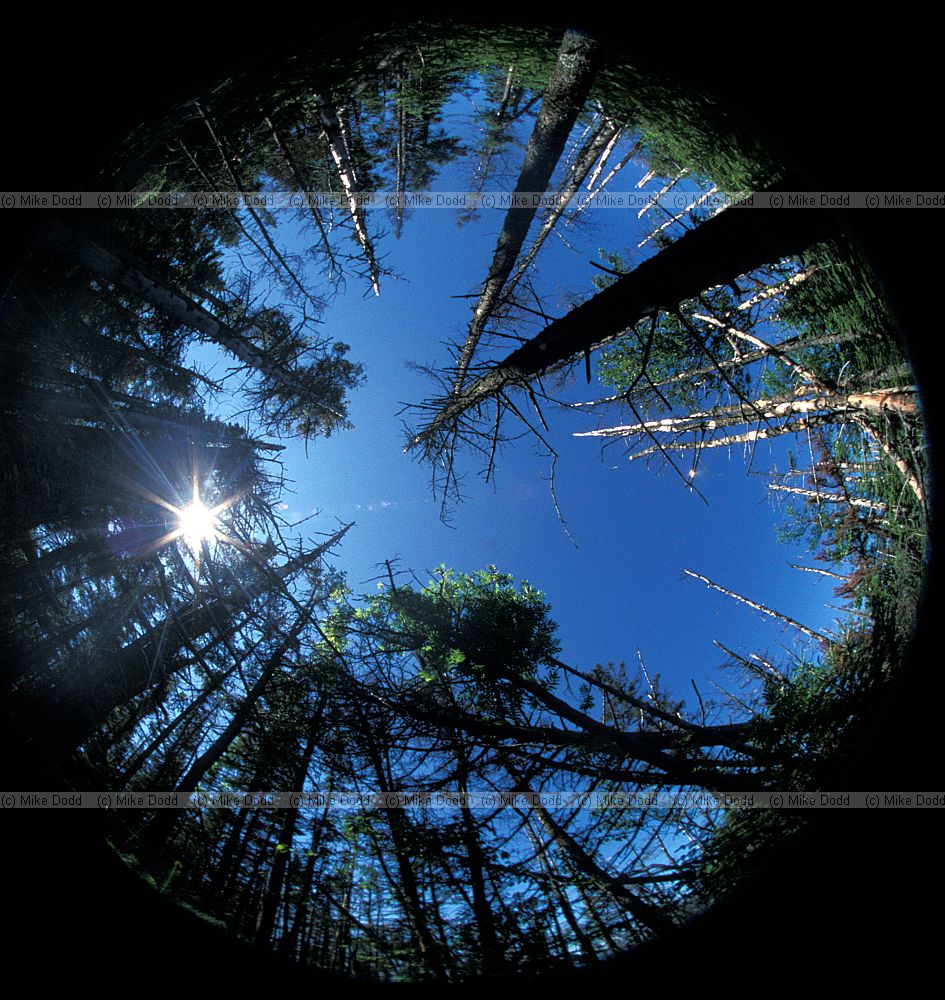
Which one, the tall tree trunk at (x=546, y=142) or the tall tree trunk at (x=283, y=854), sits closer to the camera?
the tall tree trunk at (x=283, y=854)

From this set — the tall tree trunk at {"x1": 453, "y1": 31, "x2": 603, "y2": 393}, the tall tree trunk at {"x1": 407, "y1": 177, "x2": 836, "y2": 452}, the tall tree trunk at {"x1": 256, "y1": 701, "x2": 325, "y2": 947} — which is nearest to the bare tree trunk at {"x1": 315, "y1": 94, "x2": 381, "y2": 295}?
the tall tree trunk at {"x1": 453, "y1": 31, "x2": 603, "y2": 393}

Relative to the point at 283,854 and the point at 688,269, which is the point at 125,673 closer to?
the point at 283,854

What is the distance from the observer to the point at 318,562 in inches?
273

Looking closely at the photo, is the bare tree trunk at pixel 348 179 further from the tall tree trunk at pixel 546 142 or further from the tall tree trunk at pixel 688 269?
the tall tree trunk at pixel 688 269

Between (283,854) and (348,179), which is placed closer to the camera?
(283,854)

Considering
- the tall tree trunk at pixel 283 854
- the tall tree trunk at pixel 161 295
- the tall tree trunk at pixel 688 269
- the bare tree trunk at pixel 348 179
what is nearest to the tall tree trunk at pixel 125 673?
the tall tree trunk at pixel 283 854

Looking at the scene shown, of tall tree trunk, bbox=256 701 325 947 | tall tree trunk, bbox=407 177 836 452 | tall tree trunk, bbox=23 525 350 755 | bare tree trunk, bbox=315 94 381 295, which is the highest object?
bare tree trunk, bbox=315 94 381 295

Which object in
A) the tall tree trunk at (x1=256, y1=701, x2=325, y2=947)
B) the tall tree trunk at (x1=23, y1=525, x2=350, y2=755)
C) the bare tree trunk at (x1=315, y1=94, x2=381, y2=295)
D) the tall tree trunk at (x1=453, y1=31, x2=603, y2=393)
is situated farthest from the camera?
the bare tree trunk at (x1=315, y1=94, x2=381, y2=295)

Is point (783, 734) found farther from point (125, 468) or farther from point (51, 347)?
point (125, 468)

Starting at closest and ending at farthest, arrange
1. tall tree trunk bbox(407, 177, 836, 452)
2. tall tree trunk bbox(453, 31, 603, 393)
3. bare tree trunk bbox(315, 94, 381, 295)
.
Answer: tall tree trunk bbox(407, 177, 836, 452) < tall tree trunk bbox(453, 31, 603, 393) < bare tree trunk bbox(315, 94, 381, 295)

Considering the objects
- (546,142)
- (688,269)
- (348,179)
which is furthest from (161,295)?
(688,269)

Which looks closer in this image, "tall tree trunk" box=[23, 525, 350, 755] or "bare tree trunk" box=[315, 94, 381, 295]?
"tall tree trunk" box=[23, 525, 350, 755]

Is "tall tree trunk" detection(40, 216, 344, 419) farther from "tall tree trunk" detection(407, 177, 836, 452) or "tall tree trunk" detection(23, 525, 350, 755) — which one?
"tall tree trunk" detection(407, 177, 836, 452)

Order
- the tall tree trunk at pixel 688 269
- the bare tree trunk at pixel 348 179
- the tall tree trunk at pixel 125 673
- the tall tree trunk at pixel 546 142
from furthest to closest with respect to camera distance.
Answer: the bare tree trunk at pixel 348 179
the tall tree trunk at pixel 125 673
the tall tree trunk at pixel 546 142
the tall tree trunk at pixel 688 269
